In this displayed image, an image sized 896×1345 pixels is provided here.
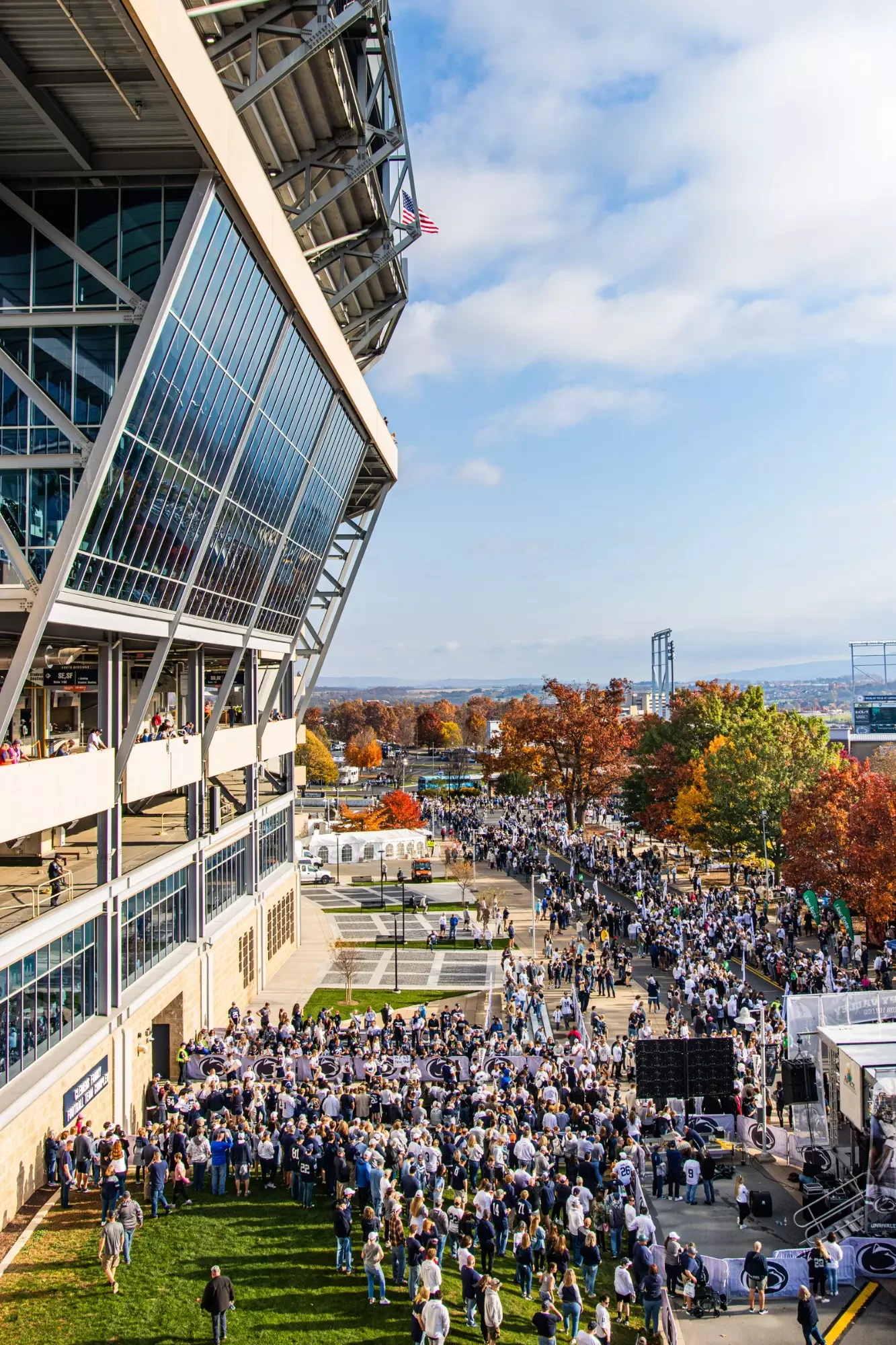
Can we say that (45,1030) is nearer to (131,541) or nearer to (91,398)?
(131,541)

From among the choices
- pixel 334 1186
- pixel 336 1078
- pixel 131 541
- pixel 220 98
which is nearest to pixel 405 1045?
pixel 336 1078

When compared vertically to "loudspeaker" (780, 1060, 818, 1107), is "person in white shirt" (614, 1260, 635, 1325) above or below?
below

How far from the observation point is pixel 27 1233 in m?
16.1

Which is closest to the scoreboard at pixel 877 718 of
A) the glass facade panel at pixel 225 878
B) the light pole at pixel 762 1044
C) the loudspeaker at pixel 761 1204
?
the glass facade panel at pixel 225 878

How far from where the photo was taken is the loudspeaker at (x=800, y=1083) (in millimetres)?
19297

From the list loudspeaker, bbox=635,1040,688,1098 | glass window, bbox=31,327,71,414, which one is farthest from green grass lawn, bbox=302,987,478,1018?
glass window, bbox=31,327,71,414

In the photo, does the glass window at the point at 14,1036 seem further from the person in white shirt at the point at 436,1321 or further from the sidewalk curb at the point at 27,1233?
the person in white shirt at the point at 436,1321

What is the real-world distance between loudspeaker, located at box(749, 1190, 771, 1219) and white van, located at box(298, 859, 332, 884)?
41.1 metres

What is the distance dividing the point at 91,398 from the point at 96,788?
7.78 m

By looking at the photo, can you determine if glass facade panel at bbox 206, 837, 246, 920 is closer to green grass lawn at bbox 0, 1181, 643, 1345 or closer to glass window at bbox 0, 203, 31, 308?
green grass lawn at bbox 0, 1181, 643, 1345

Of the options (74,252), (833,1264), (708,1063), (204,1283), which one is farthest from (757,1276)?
(74,252)

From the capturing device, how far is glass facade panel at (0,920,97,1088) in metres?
17.4

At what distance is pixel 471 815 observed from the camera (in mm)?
74188

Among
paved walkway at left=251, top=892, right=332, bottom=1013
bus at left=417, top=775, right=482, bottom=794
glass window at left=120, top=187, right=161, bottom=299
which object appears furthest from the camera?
bus at left=417, top=775, right=482, bottom=794
